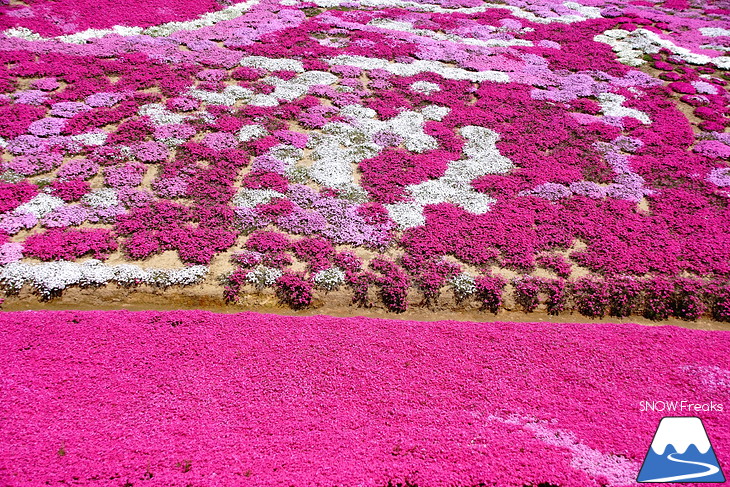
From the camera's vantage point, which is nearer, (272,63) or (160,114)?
(160,114)

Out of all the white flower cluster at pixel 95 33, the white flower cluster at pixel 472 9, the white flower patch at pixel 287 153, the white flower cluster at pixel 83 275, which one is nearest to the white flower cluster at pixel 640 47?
the white flower cluster at pixel 472 9

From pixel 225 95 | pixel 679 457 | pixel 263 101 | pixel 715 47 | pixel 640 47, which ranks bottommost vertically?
pixel 679 457

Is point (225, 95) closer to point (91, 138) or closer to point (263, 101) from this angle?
point (263, 101)

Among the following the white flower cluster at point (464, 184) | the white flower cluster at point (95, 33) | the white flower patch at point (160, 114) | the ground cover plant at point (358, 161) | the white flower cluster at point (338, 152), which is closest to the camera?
the ground cover plant at point (358, 161)

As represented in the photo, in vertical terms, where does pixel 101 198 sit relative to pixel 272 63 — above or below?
below

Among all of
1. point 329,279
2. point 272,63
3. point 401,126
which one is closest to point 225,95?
point 272,63

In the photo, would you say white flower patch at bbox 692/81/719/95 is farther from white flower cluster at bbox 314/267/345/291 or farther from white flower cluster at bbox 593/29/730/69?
white flower cluster at bbox 314/267/345/291

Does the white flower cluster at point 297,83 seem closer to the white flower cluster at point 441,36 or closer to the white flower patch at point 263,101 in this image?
the white flower patch at point 263,101
